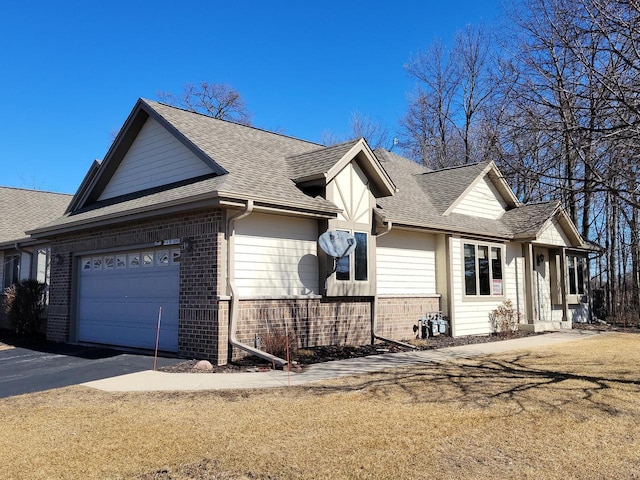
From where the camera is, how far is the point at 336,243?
12625 millimetres

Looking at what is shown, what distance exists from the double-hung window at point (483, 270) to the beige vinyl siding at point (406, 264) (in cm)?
124

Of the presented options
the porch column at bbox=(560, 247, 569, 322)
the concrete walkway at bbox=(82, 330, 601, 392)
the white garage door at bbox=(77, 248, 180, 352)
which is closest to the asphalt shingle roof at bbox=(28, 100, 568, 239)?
the white garage door at bbox=(77, 248, 180, 352)

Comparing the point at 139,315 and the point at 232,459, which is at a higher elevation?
the point at 139,315

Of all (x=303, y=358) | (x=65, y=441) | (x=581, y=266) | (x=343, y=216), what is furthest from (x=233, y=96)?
(x=65, y=441)

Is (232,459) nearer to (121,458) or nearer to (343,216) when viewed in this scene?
(121,458)

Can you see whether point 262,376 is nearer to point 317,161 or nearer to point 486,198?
point 317,161

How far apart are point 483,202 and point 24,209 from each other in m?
18.0

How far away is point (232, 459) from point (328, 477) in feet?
3.36

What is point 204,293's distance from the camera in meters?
11.2

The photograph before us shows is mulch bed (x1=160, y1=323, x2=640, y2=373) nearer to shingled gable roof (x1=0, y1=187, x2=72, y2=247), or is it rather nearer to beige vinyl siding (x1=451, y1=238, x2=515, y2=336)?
beige vinyl siding (x1=451, y1=238, x2=515, y2=336)

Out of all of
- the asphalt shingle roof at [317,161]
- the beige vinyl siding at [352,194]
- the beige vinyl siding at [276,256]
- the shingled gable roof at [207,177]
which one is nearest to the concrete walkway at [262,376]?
the beige vinyl siding at [276,256]

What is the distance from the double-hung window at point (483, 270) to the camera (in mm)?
16969

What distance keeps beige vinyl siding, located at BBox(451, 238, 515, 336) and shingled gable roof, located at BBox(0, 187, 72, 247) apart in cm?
1419

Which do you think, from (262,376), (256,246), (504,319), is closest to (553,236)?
(504,319)
